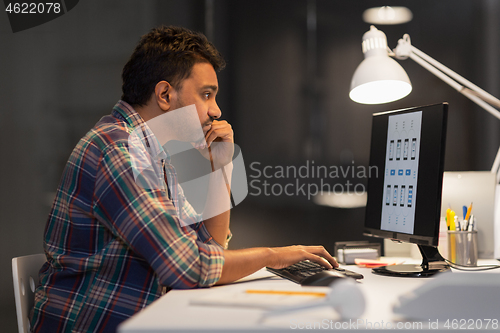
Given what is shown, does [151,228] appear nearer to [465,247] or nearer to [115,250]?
[115,250]

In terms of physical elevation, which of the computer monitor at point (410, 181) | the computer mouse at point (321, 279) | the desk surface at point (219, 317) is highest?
the computer monitor at point (410, 181)

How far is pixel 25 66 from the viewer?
166 cm

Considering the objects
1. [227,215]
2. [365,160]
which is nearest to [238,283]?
[227,215]

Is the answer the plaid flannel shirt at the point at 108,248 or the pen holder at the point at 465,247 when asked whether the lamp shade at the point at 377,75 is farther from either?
the plaid flannel shirt at the point at 108,248

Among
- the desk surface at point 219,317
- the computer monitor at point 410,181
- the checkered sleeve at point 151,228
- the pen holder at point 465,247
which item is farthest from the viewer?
the pen holder at point 465,247

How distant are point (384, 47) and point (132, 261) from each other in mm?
1288

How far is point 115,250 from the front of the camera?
978 millimetres

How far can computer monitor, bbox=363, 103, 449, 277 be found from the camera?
1158 mm

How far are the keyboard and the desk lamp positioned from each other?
819 mm

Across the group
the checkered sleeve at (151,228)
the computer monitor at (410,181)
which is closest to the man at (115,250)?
the checkered sleeve at (151,228)

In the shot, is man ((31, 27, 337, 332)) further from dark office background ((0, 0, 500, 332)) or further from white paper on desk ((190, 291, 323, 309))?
dark office background ((0, 0, 500, 332))

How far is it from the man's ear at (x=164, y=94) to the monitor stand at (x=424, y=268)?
0.77m

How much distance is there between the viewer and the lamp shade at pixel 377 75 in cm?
162

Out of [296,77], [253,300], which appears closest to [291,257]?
[253,300]
